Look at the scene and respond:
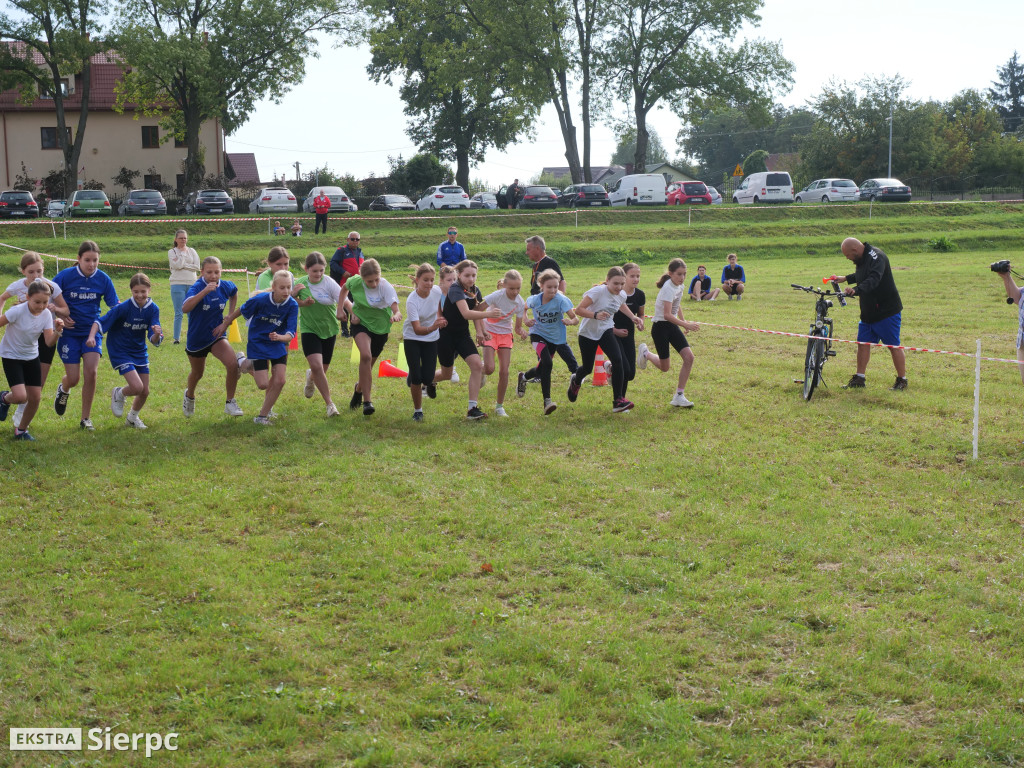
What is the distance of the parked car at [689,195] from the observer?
148 ft

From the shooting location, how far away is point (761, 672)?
5.08 metres

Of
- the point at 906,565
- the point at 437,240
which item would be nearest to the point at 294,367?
the point at 906,565

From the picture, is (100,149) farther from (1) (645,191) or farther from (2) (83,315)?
(2) (83,315)

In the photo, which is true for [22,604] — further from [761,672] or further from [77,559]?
[761,672]

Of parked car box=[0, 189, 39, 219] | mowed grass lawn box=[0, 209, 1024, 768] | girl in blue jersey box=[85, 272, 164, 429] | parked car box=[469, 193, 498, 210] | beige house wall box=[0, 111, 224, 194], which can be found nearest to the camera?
mowed grass lawn box=[0, 209, 1024, 768]

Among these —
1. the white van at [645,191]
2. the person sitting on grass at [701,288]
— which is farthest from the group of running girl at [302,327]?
the white van at [645,191]

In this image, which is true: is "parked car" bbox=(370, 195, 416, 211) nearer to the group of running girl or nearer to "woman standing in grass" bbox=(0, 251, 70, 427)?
the group of running girl

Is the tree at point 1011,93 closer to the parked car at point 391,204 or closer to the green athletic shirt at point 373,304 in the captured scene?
the parked car at point 391,204

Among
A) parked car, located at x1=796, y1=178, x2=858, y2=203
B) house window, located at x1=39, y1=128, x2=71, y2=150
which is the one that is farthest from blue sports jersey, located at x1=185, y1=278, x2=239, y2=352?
house window, located at x1=39, y1=128, x2=71, y2=150

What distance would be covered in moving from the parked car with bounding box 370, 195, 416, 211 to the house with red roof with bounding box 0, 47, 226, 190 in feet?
45.3

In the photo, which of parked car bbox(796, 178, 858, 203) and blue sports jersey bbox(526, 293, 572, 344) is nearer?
blue sports jersey bbox(526, 293, 572, 344)

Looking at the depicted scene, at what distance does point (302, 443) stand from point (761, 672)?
18.8ft

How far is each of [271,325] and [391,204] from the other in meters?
37.1

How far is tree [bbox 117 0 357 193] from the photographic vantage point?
4309cm
